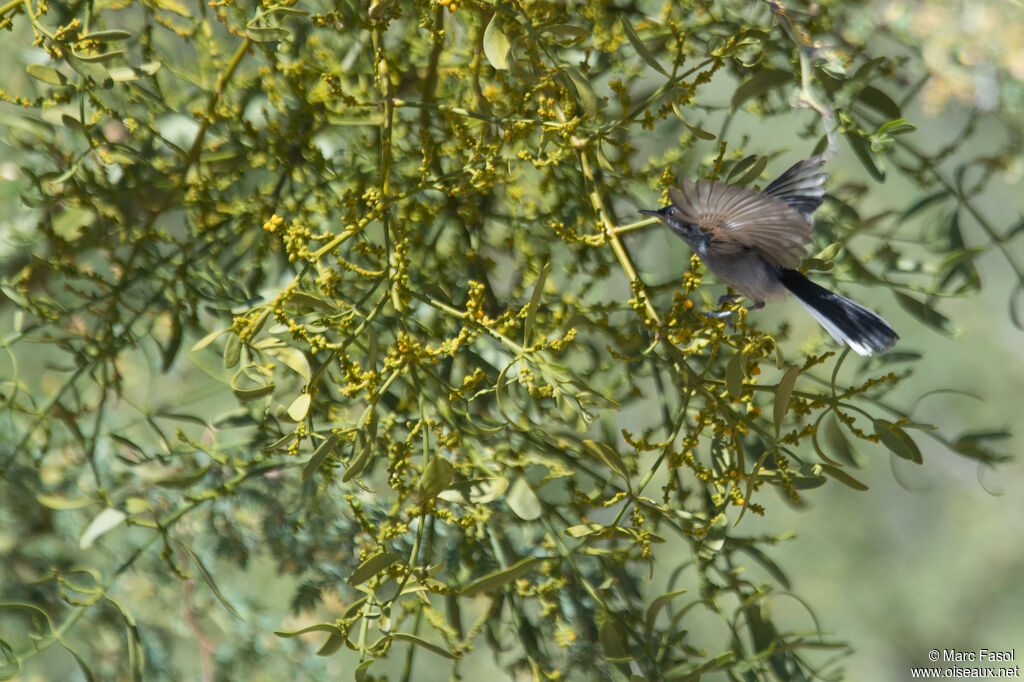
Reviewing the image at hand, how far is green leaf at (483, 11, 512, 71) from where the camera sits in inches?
16.2

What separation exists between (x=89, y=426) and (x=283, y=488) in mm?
293

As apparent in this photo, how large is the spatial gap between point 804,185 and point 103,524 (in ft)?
1.53

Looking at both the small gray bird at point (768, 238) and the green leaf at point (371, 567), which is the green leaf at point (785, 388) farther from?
the green leaf at point (371, 567)

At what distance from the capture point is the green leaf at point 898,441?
1.57ft

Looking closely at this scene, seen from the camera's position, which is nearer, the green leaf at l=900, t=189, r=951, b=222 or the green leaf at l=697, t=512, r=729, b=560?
the green leaf at l=697, t=512, r=729, b=560

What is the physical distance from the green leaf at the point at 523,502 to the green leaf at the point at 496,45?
0.23 metres

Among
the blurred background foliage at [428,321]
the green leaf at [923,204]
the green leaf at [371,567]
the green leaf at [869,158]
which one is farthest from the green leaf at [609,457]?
the green leaf at [923,204]

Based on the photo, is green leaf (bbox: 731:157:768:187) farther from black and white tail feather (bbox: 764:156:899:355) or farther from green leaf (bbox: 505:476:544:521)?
green leaf (bbox: 505:476:544:521)

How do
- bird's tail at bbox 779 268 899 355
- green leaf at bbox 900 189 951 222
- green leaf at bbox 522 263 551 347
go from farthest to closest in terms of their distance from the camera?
green leaf at bbox 900 189 951 222, bird's tail at bbox 779 268 899 355, green leaf at bbox 522 263 551 347

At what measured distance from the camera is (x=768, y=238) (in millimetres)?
426

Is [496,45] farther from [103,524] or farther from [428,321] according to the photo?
[103,524]

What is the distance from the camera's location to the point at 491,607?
572mm

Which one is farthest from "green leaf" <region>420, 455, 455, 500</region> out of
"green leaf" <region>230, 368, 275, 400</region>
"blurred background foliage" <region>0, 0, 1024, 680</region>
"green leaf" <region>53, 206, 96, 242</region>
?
"green leaf" <region>53, 206, 96, 242</region>

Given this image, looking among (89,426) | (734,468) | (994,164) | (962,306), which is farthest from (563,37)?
(962,306)
